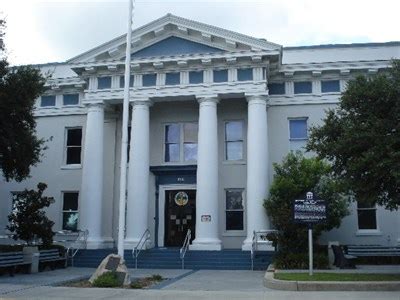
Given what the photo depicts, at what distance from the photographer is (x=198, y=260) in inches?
889

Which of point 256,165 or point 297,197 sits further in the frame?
point 256,165

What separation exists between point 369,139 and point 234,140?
1259cm

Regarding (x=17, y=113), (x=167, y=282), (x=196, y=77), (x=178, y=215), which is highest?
(x=196, y=77)

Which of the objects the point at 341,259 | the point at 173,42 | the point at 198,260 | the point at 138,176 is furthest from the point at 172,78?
the point at 341,259

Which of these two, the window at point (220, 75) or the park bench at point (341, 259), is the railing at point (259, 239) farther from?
the window at point (220, 75)

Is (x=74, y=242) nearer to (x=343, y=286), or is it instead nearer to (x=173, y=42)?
(x=173, y=42)

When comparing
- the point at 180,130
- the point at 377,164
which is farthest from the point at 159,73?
the point at 377,164

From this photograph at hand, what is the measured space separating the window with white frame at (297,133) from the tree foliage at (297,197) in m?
3.72

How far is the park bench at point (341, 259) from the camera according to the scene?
766 inches

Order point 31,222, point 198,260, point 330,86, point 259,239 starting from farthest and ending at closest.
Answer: point 330,86, point 259,239, point 31,222, point 198,260

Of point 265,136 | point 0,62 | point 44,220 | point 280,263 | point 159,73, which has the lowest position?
point 280,263

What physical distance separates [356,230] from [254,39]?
401 inches

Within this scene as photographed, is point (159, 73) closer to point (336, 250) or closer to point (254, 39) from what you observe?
point (254, 39)

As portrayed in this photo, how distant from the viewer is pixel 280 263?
19.7m
